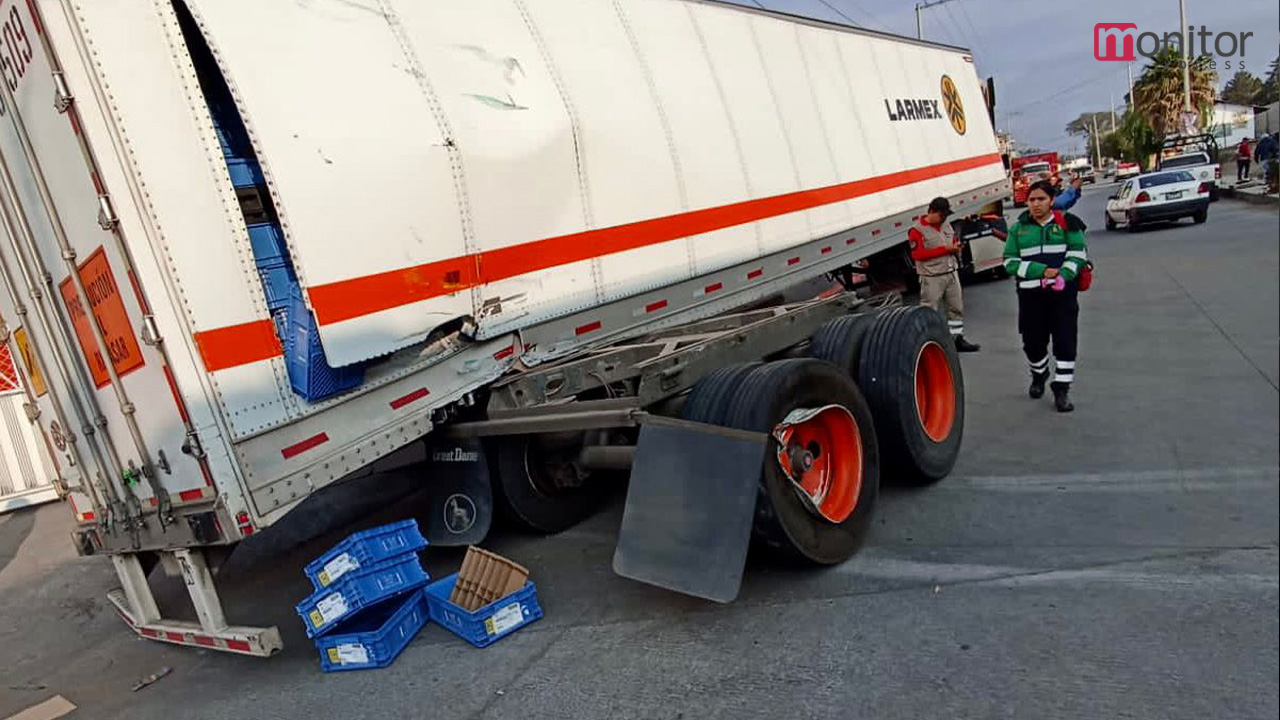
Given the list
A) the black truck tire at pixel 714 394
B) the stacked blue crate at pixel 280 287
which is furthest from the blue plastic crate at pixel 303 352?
the black truck tire at pixel 714 394

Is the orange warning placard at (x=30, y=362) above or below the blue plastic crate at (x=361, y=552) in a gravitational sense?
above

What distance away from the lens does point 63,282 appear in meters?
4.42

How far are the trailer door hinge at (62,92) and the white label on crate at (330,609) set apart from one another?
8.26 ft

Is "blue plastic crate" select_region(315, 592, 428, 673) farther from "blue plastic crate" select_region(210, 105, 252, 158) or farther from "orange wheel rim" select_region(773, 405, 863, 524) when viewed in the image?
"blue plastic crate" select_region(210, 105, 252, 158)

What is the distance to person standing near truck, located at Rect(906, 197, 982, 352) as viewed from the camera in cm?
913

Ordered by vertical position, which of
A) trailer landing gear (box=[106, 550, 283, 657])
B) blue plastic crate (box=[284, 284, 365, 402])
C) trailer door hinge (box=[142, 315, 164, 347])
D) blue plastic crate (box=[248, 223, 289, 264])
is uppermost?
blue plastic crate (box=[248, 223, 289, 264])

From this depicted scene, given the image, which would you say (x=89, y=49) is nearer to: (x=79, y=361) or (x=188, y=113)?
(x=188, y=113)

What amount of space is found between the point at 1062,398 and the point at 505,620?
455 centimetres

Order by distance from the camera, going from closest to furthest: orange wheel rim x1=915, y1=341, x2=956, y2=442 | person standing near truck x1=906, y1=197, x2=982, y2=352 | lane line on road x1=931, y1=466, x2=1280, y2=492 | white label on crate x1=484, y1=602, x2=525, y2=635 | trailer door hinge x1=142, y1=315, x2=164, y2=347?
trailer door hinge x1=142, y1=315, x2=164, y2=347 → white label on crate x1=484, y1=602, x2=525, y2=635 → lane line on road x1=931, y1=466, x2=1280, y2=492 → orange wheel rim x1=915, y1=341, x2=956, y2=442 → person standing near truck x1=906, y1=197, x2=982, y2=352

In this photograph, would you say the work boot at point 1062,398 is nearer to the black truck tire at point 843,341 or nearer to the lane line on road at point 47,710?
the black truck tire at point 843,341

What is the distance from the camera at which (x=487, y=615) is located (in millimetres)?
4188

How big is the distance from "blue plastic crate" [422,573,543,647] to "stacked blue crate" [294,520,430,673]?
0.15 metres

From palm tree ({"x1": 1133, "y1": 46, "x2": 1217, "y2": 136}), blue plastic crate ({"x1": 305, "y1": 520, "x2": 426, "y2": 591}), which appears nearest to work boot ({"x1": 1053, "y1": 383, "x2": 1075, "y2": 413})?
blue plastic crate ({"x1": 305, "y1": 520, "x2": 426, "y2": 591})

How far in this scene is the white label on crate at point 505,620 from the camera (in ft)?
13.8
